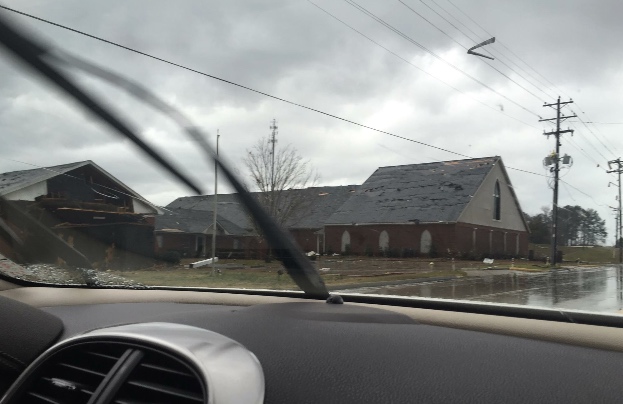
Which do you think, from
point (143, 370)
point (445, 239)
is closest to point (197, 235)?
point (143, 370)

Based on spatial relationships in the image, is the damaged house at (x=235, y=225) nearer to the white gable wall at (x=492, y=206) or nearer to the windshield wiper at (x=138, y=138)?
the windshield wiper at (x=138, y=138)

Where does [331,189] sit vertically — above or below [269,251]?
above

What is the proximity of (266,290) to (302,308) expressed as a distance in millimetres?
911

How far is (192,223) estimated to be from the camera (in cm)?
337

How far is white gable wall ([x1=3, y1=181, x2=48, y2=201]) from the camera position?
122 inches

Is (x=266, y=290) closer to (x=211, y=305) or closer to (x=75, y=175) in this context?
(x=211, y=305)

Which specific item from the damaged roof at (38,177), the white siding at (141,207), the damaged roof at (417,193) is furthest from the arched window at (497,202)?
the damaged roof at (38,177)

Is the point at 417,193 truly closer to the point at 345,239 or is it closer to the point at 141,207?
the point at 345,239

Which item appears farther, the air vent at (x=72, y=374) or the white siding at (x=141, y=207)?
the white siding at (x=141, y=207)

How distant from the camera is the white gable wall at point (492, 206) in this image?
5535 millimetres

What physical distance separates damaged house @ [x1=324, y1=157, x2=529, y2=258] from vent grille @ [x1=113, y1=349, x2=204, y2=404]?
9.53 feet

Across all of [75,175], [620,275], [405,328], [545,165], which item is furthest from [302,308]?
[620,275]

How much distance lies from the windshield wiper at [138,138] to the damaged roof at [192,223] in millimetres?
229

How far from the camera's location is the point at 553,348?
6.72 feet
